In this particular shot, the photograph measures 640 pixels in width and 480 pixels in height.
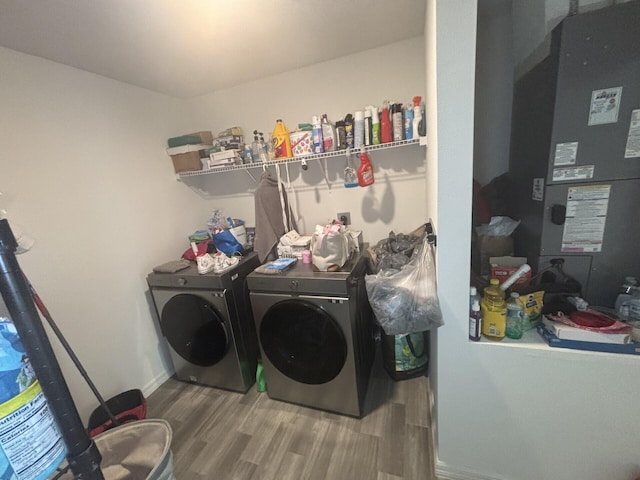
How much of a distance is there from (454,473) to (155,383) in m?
2.10

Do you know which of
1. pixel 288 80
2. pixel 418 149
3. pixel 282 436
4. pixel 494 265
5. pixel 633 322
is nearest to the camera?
pixel 633 322

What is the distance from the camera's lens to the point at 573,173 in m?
1.03

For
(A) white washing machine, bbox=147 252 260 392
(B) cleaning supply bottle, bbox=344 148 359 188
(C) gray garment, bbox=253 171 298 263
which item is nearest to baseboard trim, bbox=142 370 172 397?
(A) white washing machine, bbox=147 252 260 392

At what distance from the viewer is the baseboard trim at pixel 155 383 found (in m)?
1.99

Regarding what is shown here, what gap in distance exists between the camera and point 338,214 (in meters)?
2.19

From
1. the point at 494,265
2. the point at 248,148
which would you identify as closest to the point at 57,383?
the point at 494,265

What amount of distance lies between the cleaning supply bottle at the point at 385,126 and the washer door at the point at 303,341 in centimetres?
114

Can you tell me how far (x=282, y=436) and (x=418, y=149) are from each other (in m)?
2.08

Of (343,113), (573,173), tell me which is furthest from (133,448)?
(343,113)

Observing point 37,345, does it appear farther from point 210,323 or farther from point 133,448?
point 210,323

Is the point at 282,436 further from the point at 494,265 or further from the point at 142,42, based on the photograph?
the point at 142,42

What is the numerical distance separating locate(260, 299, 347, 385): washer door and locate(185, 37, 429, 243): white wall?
0.92 meters

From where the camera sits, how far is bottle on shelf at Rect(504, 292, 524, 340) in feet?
3.52

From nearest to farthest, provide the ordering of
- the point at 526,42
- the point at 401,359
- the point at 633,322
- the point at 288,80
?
the point at 633,322 < the point at 526,42 < the point at 401,359 < the point at 288,80
